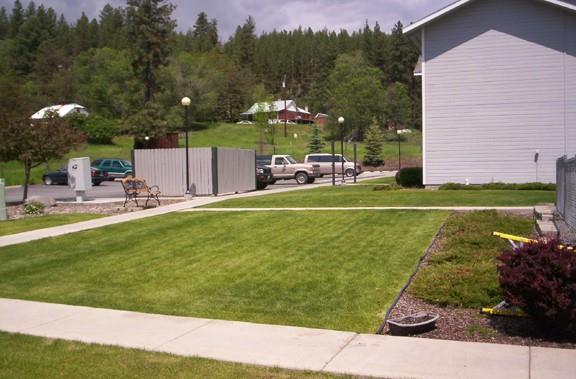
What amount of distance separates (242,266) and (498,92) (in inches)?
630

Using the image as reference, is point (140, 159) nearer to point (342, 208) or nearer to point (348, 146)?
point (342, 208)

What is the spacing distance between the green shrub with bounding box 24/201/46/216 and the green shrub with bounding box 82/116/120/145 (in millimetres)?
56182

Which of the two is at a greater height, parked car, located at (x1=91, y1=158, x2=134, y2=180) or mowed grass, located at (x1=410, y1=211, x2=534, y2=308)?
parked car, located at (x1=91, y1=158, x2=134, y2=180)

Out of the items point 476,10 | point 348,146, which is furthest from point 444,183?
point 348,146

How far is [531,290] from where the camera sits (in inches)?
253

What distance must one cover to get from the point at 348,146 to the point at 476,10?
166ft

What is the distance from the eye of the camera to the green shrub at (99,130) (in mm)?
75312

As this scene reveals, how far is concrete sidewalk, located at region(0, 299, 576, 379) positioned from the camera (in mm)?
5668

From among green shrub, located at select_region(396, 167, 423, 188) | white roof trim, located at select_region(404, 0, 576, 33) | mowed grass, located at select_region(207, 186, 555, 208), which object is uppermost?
white roof trim, located at select_region(404, 0, 576, 33)

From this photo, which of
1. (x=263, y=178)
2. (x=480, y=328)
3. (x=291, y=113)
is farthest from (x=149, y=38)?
(x=480, y=328)

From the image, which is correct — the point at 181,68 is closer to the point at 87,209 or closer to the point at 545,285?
the point at 87,209

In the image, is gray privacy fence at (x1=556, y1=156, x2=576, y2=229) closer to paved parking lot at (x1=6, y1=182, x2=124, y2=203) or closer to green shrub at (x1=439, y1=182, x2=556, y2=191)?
green shrub at (x1=439, y1=182, x2=556, y2=191)

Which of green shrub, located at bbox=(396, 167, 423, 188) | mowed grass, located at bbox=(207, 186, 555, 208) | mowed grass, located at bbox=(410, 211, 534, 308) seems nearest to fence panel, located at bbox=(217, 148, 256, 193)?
mowed grass, located at bbox=(207, 186, 555, 208)

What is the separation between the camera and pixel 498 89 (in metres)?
23.2
